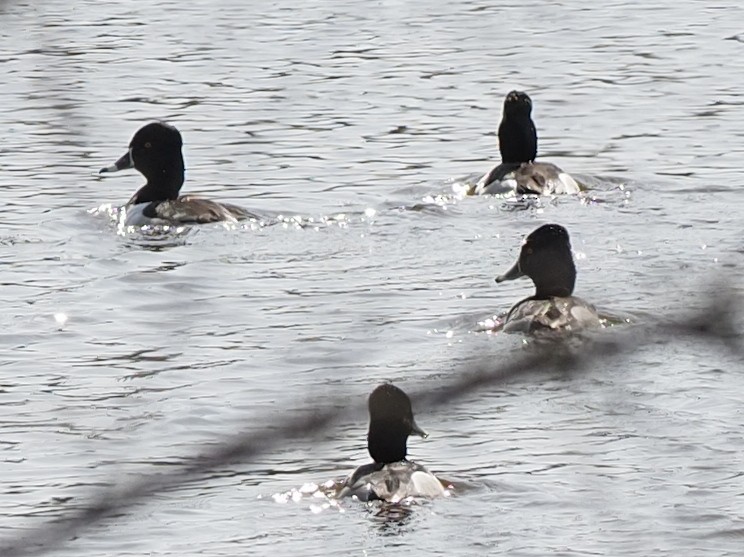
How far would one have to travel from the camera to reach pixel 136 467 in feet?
29.5

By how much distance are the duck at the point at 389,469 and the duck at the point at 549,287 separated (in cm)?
269

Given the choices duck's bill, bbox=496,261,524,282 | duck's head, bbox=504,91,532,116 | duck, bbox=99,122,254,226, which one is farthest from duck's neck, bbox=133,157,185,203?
duck's bill, bbox=496,261,524,282

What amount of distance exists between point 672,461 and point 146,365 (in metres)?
3.77

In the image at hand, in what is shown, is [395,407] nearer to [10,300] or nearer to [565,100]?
[10,300]

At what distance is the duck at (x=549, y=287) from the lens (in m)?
11.6

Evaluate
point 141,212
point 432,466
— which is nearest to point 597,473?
point 432,466

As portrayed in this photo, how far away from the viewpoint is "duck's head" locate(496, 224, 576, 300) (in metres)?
12.2

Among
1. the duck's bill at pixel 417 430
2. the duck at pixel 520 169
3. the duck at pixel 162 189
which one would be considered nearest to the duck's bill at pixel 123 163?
the duck at pixel 162 189

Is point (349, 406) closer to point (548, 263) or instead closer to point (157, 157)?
point (548, 263)

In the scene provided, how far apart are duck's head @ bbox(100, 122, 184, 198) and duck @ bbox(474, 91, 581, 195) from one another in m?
2.77

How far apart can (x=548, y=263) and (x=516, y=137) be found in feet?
17.4

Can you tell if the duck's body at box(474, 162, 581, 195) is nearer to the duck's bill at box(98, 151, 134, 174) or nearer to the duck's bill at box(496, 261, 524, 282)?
the duck's bill at box(98, 151, 134, 174)

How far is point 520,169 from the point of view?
659 inches

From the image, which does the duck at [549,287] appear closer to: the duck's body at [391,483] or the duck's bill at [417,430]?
the duck's bill at [417,430]
